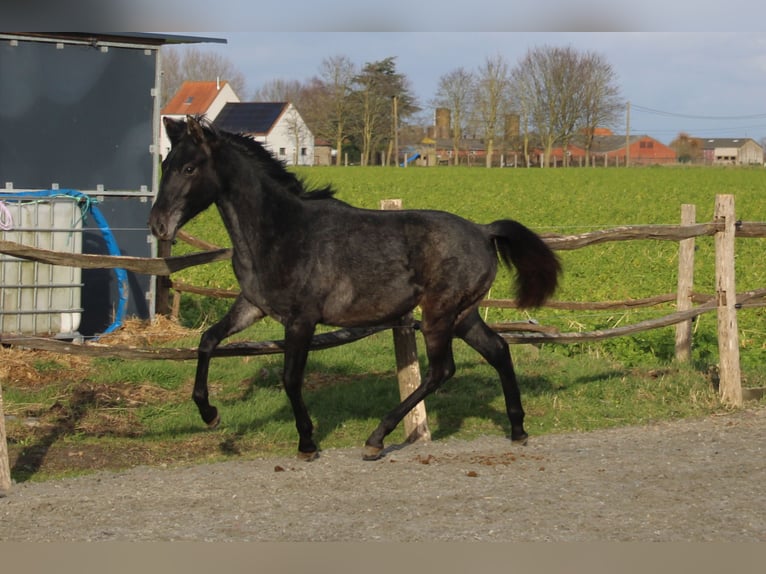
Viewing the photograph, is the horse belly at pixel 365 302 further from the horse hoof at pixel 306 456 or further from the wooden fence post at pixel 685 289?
the wooden fence post at pixel 685 289

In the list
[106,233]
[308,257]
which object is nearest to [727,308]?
[308,257]

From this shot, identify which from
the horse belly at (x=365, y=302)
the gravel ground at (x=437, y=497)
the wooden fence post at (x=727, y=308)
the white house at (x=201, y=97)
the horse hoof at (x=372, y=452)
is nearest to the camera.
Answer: the gravel ground at (x=437, y=497)

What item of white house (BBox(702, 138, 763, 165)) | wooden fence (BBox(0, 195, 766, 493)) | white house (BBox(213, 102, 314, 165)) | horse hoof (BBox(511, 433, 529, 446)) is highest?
white house (BBox(702, 138, 763, 165))

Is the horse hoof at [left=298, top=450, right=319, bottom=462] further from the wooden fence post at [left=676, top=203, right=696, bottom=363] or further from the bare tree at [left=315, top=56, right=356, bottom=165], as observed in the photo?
the bare tree at [left=315, top=56, right=356, bottom=165]

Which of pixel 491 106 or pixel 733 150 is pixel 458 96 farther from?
pixel 733 150

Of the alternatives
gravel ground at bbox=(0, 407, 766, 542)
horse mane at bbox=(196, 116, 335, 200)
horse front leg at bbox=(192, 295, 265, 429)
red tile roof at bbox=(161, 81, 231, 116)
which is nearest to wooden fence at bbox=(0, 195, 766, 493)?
horse front leg at bbox=(192, 295, 265, 429)

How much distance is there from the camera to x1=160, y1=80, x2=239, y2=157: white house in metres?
108

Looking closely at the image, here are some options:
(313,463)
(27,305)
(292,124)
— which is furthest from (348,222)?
(292,124)

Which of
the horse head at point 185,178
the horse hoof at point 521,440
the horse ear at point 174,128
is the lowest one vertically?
the horse hoof at point 521,440

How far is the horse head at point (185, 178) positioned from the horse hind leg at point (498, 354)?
2009 mm

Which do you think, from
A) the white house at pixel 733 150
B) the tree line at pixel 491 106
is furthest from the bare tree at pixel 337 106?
the white house at pixel 733 150

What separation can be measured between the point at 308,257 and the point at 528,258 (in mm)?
1594

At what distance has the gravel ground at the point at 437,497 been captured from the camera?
502 centimetres

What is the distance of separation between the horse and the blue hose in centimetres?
342
